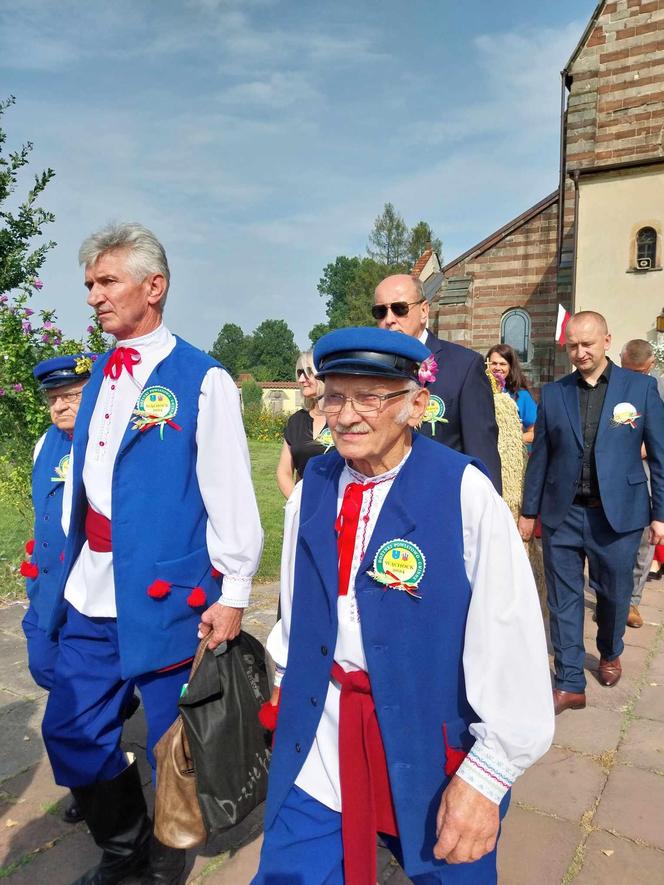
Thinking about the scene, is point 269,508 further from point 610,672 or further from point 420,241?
point 420,241

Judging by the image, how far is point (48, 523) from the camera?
10.4 feet

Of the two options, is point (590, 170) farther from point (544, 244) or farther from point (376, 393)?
point (376, 393)

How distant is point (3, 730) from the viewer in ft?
13.4

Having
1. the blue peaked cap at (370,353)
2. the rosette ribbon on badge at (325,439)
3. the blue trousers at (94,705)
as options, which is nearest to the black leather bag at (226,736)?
the blue trousers at (94,705)

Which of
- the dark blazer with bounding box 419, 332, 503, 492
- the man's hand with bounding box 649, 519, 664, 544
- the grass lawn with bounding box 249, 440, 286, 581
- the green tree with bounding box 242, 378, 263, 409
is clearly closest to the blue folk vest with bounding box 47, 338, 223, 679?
the dark blazer with bounding box 419, 332, 503, 492

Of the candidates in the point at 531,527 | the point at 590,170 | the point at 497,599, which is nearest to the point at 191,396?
the point at 497,599

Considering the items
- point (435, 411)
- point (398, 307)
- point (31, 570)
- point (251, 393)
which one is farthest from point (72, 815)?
point (251, 393)

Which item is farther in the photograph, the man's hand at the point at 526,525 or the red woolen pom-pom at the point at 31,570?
the man's hand at the point at 526,525

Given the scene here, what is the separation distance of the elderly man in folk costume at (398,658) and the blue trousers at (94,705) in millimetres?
793

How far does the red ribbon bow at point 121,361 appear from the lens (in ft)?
9.07

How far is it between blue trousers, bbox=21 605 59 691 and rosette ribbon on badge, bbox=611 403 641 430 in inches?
131

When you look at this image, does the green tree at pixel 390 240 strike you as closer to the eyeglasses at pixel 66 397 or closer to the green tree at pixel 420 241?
the green tree at pixel 420 241

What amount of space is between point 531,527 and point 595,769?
1.56 m

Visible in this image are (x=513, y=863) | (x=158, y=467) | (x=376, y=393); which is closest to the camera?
(x=376, y=393)
